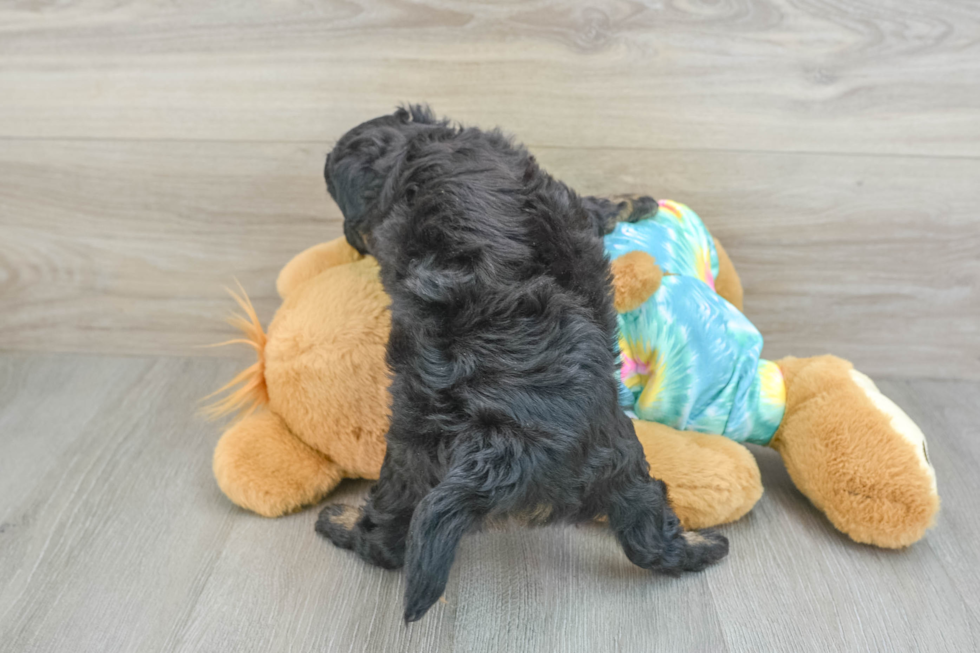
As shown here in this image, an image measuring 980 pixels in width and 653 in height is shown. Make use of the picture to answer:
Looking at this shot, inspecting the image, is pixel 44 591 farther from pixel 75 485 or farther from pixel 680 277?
pixel 680 277

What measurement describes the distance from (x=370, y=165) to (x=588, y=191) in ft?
1.52

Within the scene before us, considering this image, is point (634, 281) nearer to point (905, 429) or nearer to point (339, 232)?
point (905, 429)

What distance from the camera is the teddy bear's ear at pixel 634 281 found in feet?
2.95

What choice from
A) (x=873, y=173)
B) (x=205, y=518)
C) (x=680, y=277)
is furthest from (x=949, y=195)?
(x=205, y=518)

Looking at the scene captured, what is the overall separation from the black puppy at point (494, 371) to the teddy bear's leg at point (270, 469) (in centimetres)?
17

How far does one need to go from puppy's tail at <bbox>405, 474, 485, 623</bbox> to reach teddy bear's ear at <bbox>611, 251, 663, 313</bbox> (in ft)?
1.21

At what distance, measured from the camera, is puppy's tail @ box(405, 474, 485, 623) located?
0.65 m

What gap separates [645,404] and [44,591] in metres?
0.85

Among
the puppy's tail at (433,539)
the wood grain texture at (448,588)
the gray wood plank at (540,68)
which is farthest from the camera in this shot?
the gray wood plank at (540,68)

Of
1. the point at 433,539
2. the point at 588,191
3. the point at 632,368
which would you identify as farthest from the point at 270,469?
the point at 588,191

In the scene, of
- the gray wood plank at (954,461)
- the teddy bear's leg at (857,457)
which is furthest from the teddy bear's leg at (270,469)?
the gray wood plank at (954,461)

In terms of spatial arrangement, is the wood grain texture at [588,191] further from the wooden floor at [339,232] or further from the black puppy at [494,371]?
the black puppy at [494,371]

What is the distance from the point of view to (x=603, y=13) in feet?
3.62

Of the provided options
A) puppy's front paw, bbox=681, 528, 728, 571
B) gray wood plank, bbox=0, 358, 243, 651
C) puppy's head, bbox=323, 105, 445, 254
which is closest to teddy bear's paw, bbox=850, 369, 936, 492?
puppy's front paw, bbox=681, 528, 728, 571
